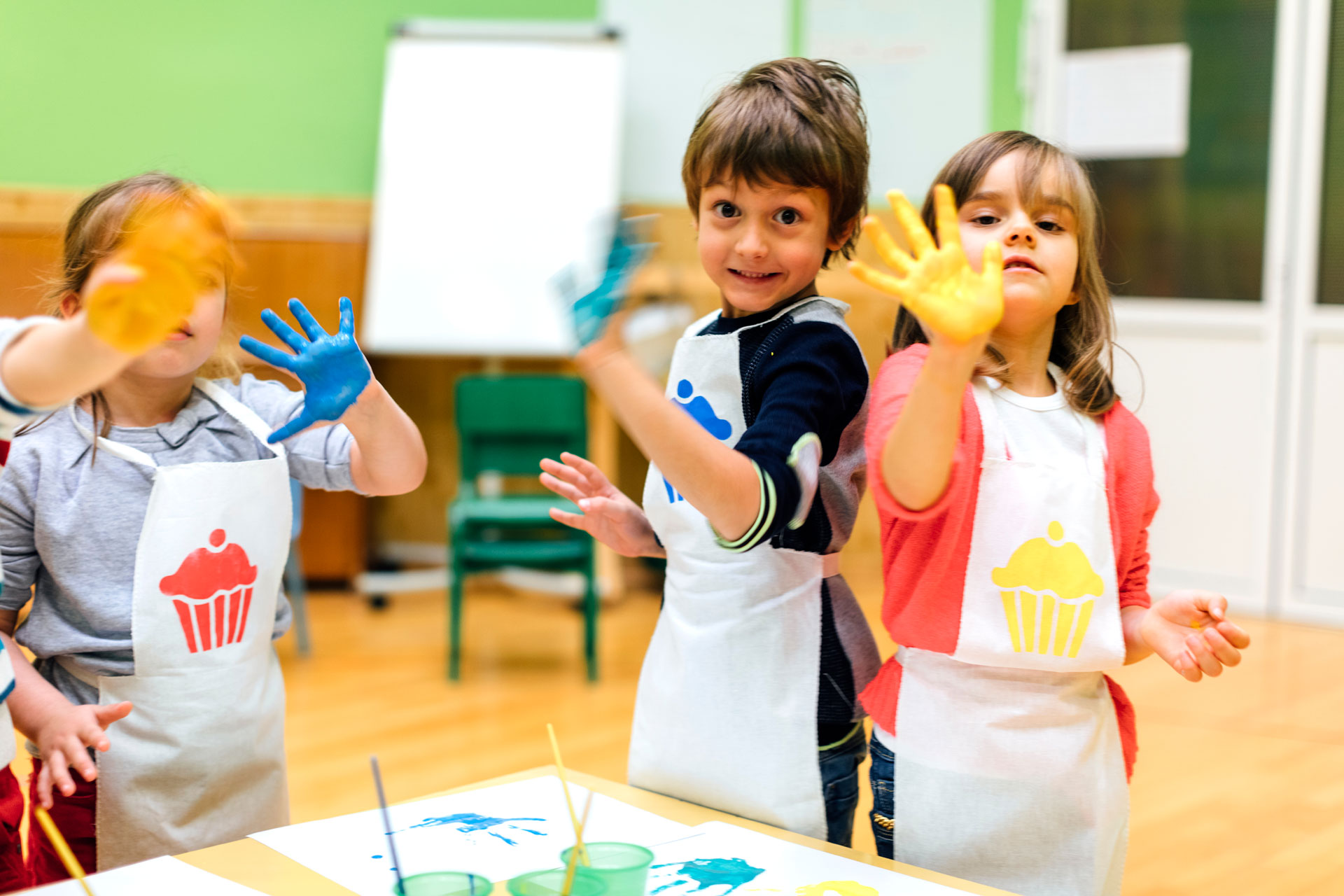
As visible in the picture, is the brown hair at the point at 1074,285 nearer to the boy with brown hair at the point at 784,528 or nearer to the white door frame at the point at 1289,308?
the boy with brown hair at the point at 784,528

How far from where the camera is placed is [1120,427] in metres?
1.12

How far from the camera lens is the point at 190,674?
3.78 ft

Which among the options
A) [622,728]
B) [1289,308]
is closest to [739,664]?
[622,728]

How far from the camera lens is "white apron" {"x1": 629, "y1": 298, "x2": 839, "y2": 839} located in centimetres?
113

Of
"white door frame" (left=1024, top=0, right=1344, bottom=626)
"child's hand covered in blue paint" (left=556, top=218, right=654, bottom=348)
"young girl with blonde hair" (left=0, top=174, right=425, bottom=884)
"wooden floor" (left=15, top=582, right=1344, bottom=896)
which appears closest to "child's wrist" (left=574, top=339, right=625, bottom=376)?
"child's hand covered in blue paint" (left=556, top=218, right=654, bottom=348)

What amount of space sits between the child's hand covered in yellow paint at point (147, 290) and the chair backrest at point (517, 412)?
273 cm

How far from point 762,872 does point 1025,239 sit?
0.57 metres

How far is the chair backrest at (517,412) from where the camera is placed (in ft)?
11.6

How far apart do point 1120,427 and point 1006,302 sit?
0.53ft

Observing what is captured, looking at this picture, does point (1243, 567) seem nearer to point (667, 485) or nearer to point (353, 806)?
point (353, 806)

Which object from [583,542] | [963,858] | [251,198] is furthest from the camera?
[251,198]

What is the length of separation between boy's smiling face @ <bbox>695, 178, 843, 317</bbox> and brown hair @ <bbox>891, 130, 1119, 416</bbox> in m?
0.11

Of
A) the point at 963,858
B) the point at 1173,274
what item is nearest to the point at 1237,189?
the point at 1173,274

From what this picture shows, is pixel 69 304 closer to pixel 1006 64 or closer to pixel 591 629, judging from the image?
pixel 591 629
